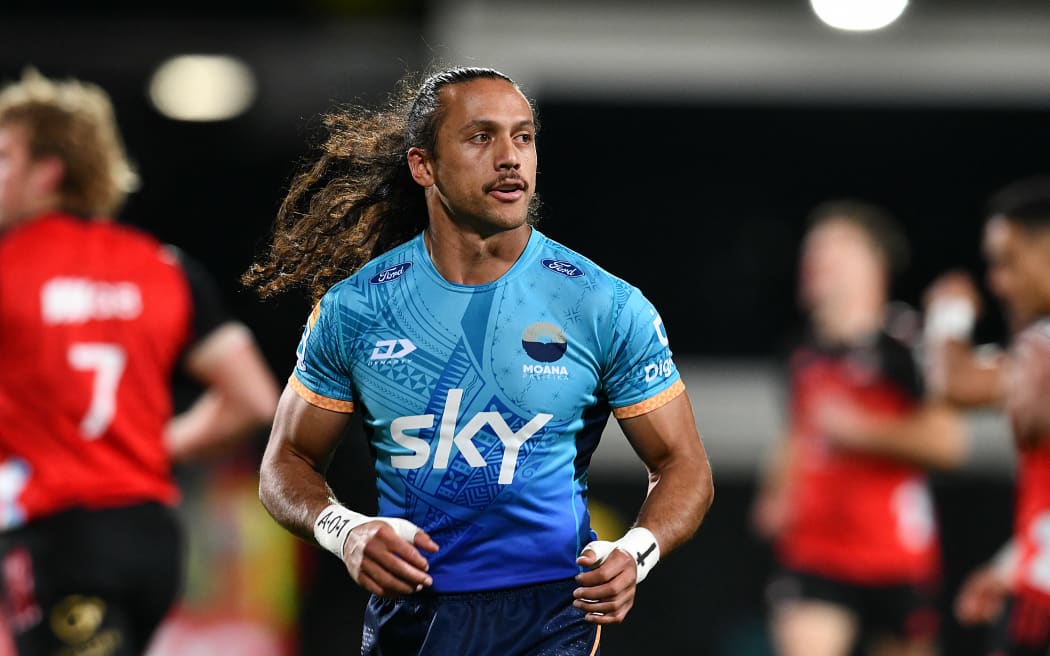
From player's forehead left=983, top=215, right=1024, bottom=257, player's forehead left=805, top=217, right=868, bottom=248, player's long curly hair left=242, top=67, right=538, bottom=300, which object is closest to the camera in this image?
player's long curly hair left=242, top=67, right=538, bottom=300

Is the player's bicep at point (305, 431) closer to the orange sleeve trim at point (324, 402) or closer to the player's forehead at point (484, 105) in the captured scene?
the orange sleeve trim at point (324, 402)

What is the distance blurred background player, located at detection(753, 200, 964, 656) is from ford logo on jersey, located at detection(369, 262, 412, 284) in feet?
15.1

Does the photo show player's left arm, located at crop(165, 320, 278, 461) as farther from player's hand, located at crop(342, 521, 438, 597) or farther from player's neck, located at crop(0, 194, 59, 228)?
player's hand, located at crop(342, 521, 438, 597)

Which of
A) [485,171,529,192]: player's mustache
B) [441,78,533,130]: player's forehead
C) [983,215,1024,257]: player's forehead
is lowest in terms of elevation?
[983,215,1024,257]: player's forehead

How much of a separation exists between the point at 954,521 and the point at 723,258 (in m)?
2.26

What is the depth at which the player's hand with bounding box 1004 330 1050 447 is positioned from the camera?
445 centimetres

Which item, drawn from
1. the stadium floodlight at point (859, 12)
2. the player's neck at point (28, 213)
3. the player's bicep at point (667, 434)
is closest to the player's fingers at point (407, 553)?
the player's bicep at point (667, 434)

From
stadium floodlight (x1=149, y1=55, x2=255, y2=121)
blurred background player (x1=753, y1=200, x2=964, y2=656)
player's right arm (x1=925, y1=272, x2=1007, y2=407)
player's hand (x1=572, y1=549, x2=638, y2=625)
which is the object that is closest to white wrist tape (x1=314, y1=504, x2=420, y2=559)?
player's hand (x1=572, y1=549, x2=638, y2=625)

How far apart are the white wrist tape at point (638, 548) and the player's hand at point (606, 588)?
32mm

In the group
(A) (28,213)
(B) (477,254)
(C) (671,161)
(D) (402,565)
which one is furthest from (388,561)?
(C) (671,161)

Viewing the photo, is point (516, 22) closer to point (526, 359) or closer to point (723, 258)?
point (723, 258)

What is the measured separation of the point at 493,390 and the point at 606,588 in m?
0.51

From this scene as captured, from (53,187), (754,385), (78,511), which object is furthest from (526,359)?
(754,385)

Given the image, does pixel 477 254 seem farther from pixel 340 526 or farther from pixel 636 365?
pixel 340 526
